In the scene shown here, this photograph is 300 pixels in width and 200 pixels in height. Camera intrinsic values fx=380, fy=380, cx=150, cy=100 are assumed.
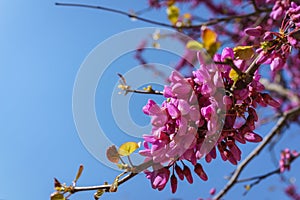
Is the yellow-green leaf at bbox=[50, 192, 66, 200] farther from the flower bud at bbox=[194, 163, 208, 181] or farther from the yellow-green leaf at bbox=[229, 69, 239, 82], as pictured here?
the yellow-green leaf at bbox=[229, 69, 239, 82]

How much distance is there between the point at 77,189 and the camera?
1045mm

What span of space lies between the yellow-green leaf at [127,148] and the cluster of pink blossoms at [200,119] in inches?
1.1

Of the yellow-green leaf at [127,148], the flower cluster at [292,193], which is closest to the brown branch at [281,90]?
the flower cluster at [292,193]

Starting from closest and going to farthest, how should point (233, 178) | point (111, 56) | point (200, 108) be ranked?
1. point (200, 108)
2. point (111, 56)
3. point (233, 178)

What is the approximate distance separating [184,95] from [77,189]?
392 mm

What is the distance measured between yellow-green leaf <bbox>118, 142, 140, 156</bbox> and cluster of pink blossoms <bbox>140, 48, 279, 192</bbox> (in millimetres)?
29

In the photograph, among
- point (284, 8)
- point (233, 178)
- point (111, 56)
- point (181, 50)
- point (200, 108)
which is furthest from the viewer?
point (233, 178)

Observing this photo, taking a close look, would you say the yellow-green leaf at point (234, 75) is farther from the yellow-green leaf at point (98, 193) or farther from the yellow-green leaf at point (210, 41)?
the yellow-green leaf at point (98, 193)

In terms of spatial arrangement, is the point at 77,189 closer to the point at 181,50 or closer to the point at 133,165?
the point at 133,165

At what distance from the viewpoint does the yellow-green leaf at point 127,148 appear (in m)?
1.07

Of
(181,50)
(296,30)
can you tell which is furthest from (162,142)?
(296,30)

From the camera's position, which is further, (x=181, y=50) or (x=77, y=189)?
(x=181, y=50)

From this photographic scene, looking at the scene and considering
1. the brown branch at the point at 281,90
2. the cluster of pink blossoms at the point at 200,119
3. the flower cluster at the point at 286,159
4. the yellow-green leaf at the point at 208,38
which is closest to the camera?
the yellow-green leaf at the point at 208,38

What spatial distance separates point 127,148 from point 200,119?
0.22 m
